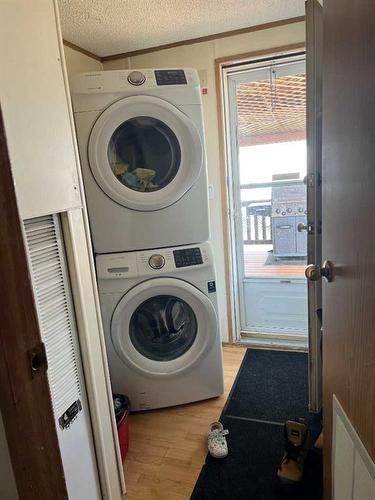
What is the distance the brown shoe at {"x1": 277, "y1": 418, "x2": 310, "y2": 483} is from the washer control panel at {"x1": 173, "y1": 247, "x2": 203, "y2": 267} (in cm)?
87

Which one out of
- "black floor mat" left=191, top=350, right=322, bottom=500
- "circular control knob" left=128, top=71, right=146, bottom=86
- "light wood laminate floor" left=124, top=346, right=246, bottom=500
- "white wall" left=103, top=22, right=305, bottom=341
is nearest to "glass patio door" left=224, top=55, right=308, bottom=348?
"white wall" left=103, top=22, right=305, bottom=341

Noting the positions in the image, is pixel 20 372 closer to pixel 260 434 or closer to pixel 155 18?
pixel 260 434

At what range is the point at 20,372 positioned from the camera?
54 cm

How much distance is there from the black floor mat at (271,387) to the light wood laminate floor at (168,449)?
0.38 feet

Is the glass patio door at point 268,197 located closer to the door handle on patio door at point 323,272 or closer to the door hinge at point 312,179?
the door hinge at point 312,179

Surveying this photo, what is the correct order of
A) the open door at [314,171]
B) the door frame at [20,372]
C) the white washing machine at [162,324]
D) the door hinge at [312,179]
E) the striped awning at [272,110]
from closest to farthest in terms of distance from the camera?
the door frame at [20,372] < the open door at [314,171] < the door hinge at [312,179] < the white washing machine at [162,324] < the striped awning at [272,110]

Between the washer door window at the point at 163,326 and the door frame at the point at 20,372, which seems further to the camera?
the washer door window at the point at 163,326

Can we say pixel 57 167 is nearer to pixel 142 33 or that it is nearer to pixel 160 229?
pixel 160 229

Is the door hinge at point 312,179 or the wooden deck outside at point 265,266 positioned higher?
the door hinge at point 312,179

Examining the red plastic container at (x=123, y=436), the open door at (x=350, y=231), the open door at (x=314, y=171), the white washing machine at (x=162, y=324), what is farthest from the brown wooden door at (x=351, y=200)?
the red plastic container at (x=123, y=436)

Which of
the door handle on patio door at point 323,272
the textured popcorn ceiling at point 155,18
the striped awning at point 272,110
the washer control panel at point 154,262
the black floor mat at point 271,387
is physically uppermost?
the textured popcorn ceiling at point 155,18

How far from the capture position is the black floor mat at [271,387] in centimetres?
192

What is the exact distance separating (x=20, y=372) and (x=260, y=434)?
5.06 feet

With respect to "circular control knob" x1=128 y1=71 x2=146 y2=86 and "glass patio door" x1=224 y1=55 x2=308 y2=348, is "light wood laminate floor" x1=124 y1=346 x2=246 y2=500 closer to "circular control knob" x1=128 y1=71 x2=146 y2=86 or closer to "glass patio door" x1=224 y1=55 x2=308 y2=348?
"glass patio door" x1=224 y1=55 x2=308 y2=348
